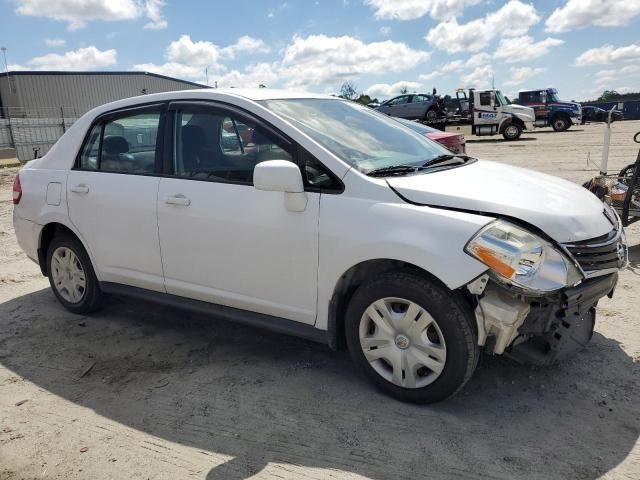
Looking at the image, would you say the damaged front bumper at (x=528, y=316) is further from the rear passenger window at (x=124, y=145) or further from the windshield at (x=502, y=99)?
the windshield at (x=502, y=99)

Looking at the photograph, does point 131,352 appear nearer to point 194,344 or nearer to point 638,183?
point 194,344

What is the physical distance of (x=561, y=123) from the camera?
102 feet

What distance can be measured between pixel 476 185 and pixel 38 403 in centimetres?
295

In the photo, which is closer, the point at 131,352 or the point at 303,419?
the point at 303,419

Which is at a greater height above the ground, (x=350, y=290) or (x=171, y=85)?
(x=171, y=85)

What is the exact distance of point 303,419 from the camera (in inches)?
119

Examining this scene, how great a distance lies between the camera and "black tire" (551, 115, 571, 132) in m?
31.0

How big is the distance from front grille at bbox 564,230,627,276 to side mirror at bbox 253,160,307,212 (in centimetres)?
146

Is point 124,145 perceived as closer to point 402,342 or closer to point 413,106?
point 402,342

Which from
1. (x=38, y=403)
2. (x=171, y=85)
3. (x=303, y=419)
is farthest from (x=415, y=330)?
(x=171, y=85)

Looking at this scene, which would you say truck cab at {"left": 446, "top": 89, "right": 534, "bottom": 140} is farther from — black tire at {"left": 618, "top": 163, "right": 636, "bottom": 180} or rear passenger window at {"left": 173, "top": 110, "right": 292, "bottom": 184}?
rear passenger window at {"left": 173, "top": 110, "right": 292, "bottom": 184}

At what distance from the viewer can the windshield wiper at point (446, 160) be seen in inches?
139

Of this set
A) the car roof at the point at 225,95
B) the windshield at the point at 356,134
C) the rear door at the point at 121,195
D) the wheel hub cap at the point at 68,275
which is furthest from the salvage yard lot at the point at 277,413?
the car roof at the point at 225,95

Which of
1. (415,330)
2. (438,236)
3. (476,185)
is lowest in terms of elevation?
(415,330)
